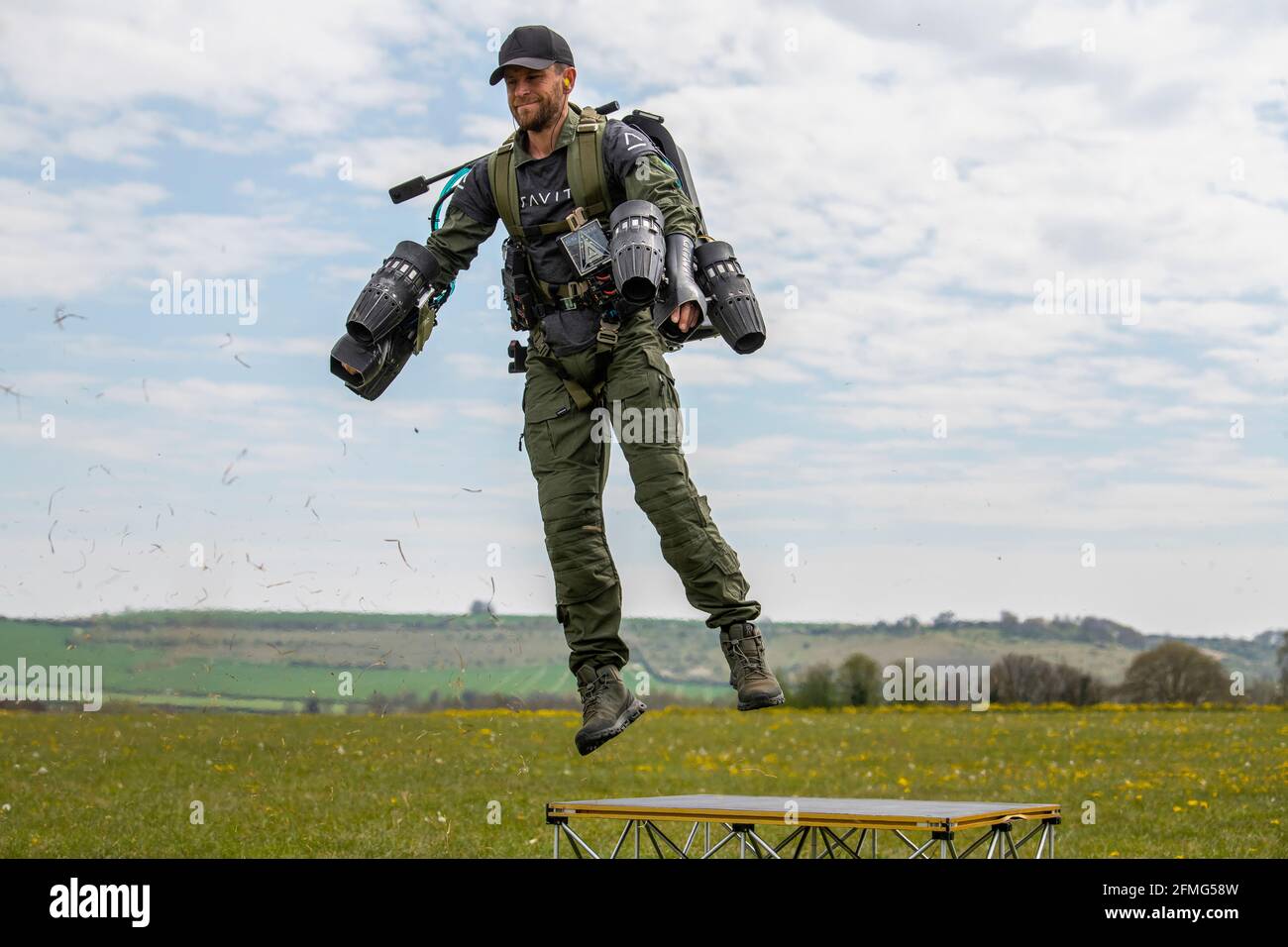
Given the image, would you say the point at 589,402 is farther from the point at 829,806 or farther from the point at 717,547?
the point at 829,806

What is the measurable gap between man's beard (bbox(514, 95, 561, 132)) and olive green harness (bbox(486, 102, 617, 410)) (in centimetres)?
16

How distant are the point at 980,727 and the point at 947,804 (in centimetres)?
1316

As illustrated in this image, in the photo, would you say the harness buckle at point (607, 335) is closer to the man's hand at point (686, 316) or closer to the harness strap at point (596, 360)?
the harness strap at point (596, 360)

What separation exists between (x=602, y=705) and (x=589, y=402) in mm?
1623

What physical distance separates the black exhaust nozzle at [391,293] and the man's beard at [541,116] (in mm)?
931

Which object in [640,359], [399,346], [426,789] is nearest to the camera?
[640,359]

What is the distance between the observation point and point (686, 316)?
→ 6.90 metres

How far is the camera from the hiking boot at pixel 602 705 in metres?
7.17

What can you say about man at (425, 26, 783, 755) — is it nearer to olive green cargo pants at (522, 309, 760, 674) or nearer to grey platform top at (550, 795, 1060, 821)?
olive green cargo pants at (522, 309, 760, 674)

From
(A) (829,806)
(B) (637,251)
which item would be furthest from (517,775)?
(B) (637,251)

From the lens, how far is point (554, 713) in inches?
902

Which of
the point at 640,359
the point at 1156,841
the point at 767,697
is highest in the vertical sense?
the point at 640,359
